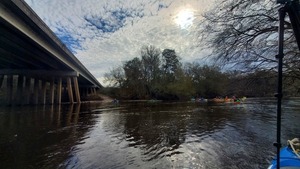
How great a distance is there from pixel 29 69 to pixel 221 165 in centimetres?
3509

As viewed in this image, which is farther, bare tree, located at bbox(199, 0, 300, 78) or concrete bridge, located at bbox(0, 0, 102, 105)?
concrete bridge, located at bbox(0, 0, 102, 105)

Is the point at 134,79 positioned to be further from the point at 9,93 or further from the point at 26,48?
the point at 26,48

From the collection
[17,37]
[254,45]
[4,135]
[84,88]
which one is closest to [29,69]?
[17,37]

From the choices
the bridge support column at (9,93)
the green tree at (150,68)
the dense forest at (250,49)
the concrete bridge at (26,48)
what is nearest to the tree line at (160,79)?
the green tree at (150,68)

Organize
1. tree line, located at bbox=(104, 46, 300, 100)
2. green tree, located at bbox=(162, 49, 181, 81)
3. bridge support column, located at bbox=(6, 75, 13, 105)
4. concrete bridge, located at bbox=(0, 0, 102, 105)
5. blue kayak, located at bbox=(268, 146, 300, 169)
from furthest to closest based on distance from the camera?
green tree, located at bbox=(162, 49, 181, 81) → tree line, located at bbox=(104, 46, 300, 100) → bridge support column, located at bbox=(6, 75, 13, 105) → concrete bridge, located at bbox=(0, 0, 102, 105) → blue kayak, located at bbox=(268, 146, 300, 169)

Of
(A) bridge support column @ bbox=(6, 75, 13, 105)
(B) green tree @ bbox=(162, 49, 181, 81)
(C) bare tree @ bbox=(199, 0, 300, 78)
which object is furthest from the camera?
(B) green tree @ bbox=(162, 49, 181, 81)

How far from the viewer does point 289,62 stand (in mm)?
5324

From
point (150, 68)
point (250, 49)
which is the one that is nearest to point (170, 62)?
point (150, 68)

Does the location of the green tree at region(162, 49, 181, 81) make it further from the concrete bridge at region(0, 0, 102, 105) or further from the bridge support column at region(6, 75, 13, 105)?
the bridge support column at region(6, 75, 13, 105)

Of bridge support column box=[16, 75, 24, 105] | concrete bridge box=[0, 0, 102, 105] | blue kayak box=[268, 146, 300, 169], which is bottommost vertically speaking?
blue kayak box=[268, 146, 300, 169]

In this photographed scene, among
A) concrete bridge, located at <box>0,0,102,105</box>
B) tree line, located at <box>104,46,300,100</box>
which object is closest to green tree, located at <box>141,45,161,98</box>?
tree line, located at <box>104,46,300,100</box>

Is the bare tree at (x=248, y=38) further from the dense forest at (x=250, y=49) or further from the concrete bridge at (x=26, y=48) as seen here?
the concrete bridge at (x=26, y=48)

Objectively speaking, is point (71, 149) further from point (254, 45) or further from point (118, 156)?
point (254, 45)

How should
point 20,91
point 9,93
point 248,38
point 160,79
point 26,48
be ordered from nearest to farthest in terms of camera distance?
point 248,38, point 26,48, point 9,93, point 20,91, point 160,79
